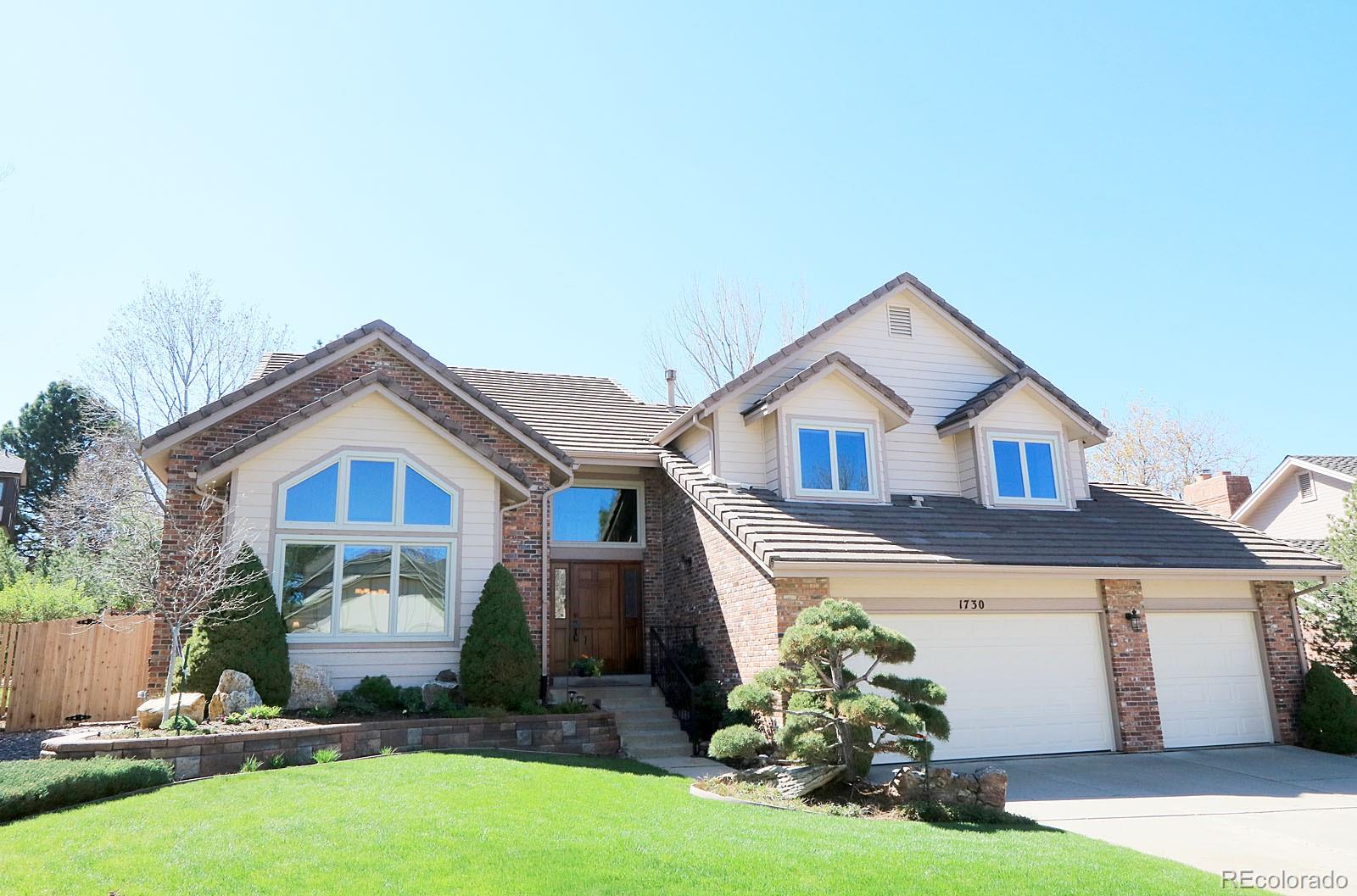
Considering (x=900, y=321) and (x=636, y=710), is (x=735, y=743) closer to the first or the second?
(x=636, y=710)

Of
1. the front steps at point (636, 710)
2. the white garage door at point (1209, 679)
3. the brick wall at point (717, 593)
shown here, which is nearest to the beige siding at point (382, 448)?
the front steps at point (636, 710)

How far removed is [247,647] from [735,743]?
6.19 metres

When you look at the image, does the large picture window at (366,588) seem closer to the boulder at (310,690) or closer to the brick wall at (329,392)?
the boulder at (310,690)

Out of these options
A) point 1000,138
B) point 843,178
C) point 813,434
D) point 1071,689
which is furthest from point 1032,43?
point 1071,689

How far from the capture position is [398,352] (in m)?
14.8

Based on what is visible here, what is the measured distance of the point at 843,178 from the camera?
50.0 feet

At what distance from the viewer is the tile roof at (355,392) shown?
11.9m

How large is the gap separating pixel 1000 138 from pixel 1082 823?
9998 millimetres

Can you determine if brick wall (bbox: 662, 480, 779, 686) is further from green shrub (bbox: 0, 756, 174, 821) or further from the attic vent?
green shrub (bbox: 0, 756, 174, 821)

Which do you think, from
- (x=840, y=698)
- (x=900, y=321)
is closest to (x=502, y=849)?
(x=840, y=698)

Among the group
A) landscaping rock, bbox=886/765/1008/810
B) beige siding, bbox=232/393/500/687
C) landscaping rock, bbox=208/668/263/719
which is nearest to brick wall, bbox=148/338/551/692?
beige siding, bbox=232/393/500/687

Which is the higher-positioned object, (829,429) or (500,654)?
(829,429)

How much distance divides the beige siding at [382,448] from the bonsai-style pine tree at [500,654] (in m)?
0.65

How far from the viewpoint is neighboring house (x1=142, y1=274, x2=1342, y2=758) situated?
1247 centimetres
